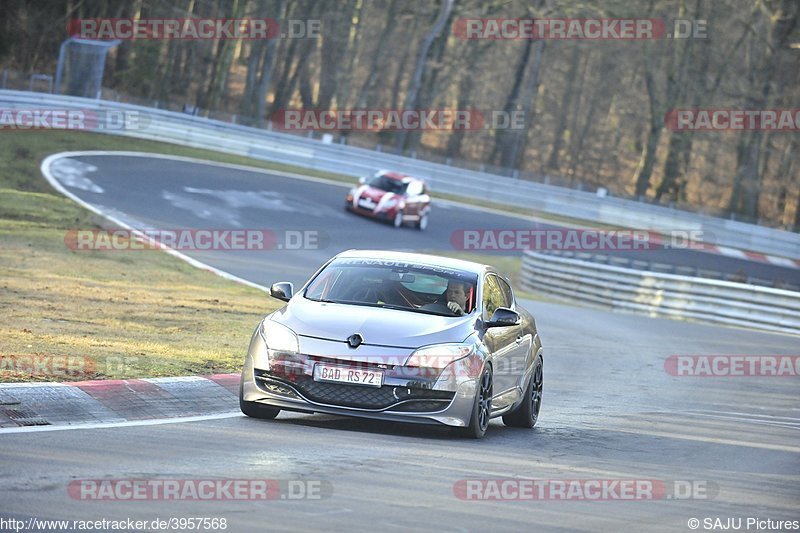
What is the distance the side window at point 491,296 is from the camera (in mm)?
11156

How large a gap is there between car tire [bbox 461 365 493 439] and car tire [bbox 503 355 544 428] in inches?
43.7

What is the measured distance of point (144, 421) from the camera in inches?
377

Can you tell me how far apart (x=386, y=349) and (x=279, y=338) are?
835 mm

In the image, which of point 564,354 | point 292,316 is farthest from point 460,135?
point 292,316

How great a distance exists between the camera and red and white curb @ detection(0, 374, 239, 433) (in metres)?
9.12

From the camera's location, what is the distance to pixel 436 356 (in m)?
9.91

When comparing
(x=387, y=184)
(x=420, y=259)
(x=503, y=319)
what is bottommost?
(x=387, y=184)

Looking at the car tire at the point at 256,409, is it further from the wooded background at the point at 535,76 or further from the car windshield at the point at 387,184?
the wooded background at the point at 535,76

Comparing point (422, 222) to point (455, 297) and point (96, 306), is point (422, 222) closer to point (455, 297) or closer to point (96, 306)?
point (96, 306)

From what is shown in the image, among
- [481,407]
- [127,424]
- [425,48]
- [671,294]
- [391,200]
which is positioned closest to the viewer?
[127,424]

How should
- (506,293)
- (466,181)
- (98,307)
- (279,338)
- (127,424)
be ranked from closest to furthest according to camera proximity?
(127,424) < (279,338) < (506,293) < (98,307) < (466,181)

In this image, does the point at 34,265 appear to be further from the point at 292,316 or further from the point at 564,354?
the point at 292,316

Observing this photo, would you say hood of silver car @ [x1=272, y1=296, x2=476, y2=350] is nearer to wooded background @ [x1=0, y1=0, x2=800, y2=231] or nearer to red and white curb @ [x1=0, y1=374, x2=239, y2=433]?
red and white curb @ [x1=0, y1=374, x2=239, y2=433]

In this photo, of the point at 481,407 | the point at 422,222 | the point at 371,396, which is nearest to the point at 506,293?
the point at 481,407
